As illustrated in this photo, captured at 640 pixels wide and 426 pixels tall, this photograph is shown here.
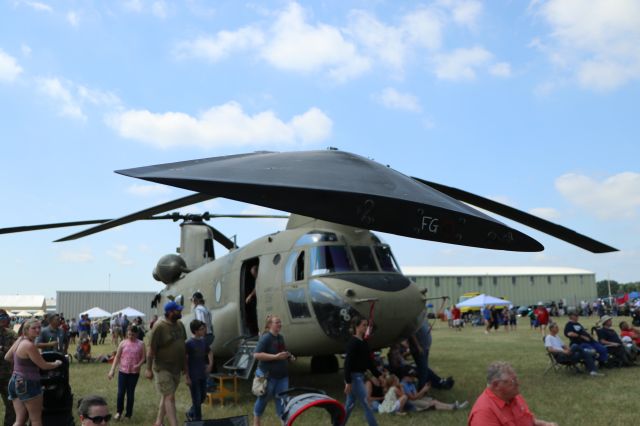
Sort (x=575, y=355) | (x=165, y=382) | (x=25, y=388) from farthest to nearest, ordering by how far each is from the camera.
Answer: (x=575, y=355) < (x=165, y=382) < (x=25, y=388)

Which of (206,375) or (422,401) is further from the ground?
(206,375)

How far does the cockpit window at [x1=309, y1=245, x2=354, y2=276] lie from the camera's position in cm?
916

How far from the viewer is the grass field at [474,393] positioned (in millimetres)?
7945

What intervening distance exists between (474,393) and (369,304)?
3.14m

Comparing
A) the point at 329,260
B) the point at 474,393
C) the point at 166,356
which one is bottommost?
the point at 474,393

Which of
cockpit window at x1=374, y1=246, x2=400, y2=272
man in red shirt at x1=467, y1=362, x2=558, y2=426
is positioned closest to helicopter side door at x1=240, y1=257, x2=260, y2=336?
cockpit window at x1=374, y1=246, x2=400, y2=272

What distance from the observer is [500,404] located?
3.71 m

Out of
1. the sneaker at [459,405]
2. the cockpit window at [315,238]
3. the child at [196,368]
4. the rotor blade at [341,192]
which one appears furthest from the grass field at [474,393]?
the rotor blade at [341,192]

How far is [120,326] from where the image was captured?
2647 centimetres

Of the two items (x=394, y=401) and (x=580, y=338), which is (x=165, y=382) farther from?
(x=580, y=338)

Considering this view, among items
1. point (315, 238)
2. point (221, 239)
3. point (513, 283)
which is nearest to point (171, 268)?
point (221, 239)

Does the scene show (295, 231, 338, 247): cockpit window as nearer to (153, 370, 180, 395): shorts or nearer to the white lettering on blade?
(153, 370, 180, 395): shorts

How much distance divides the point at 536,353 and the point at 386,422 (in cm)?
1039

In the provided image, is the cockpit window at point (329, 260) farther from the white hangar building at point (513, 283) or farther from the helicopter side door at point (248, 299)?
the white hangar building at point (513, 283)
